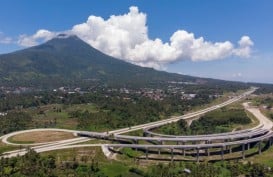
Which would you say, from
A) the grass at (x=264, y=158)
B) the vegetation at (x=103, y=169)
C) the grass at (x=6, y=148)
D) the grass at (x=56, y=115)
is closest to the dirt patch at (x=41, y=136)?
the grass at (x=6, y=148)


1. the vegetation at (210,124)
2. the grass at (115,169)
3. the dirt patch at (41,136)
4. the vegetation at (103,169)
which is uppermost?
the vegetation at (210,124)

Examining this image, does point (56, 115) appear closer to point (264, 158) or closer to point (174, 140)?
point (174, 140)

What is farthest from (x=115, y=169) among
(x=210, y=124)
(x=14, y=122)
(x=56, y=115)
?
(x=56, y=115)

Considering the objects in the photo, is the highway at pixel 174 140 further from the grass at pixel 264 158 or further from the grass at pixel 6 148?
the grass at pixel 6 148

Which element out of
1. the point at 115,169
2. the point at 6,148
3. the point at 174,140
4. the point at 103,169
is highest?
the point at 174,140

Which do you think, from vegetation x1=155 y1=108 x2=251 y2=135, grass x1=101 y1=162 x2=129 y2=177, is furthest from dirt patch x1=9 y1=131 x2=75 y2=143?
vegetation x1=155 y1=108 x2=251 y2=135

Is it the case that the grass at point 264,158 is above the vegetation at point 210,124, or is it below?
below

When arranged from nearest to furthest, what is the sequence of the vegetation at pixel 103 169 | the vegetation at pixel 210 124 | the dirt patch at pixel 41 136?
1. the vegetation at pixel 103 169
2. the dirt patch at pixel 41 136
3. the vegetation at pixel 210 124

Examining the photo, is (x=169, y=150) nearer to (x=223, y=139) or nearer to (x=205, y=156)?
(x=205, y=156)

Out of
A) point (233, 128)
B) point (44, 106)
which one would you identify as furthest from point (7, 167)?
point (44, 106)
